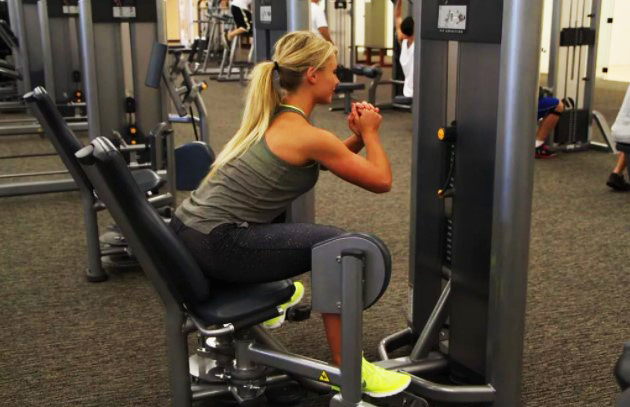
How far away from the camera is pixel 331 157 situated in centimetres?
192

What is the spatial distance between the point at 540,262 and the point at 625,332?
2.41ft

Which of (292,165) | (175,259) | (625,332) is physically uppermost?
(292,165)

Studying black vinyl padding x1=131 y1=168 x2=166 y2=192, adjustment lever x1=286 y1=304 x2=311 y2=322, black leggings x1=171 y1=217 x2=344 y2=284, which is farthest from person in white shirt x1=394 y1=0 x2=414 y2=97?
black leggings x1=171 y1=217 x2=344 y2=284

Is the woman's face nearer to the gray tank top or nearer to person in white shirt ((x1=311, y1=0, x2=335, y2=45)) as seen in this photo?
the gray tank top

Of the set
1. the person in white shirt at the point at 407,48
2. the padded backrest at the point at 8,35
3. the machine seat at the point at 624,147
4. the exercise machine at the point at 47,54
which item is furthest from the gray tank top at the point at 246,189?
the padded backrest at the point at 8,35

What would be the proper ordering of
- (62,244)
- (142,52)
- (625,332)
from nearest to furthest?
(625,332)
(62,244)
(142,52)

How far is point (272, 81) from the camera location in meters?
2.00

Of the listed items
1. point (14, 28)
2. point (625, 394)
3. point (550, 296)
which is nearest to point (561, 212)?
point (550, 296)

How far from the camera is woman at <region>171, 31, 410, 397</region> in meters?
1.90

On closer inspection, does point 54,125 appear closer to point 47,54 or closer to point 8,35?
point 47,54

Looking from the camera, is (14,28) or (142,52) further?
(14,28)

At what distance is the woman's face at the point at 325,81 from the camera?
2014 mm

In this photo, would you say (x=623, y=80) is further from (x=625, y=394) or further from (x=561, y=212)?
(x=625, y=394)

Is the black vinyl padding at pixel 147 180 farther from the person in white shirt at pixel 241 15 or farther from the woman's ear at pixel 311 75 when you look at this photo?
the person in white shirt at pixel 241 15
